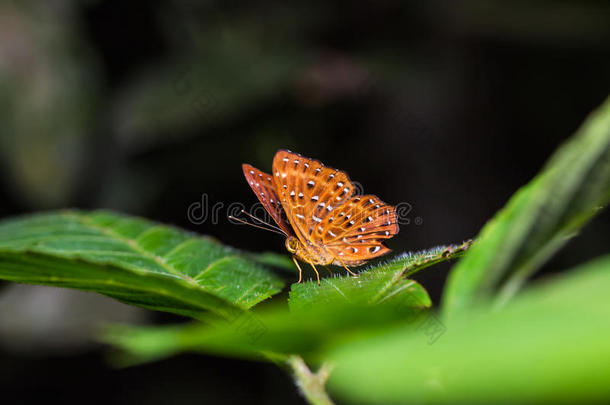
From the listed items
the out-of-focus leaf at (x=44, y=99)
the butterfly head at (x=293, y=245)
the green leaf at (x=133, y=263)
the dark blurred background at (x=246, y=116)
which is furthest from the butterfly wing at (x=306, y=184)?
the out-of-focus leaf at (x=44, y=99)

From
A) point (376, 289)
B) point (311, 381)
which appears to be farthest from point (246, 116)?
point (311, 381)

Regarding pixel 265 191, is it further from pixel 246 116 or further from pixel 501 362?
pixel 246 116

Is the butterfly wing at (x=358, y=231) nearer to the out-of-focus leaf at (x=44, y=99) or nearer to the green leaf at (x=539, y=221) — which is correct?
the green leaf at (x=539, y=221)

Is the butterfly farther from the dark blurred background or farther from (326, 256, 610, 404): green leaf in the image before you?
the dark blurred background

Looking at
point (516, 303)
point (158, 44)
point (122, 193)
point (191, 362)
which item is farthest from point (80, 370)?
point (516, 303)

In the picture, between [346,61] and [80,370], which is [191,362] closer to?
[80,370]

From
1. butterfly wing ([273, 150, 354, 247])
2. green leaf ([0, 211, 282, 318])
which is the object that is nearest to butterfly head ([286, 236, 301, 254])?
butterfly wing ([273, 150, 354, 247])
